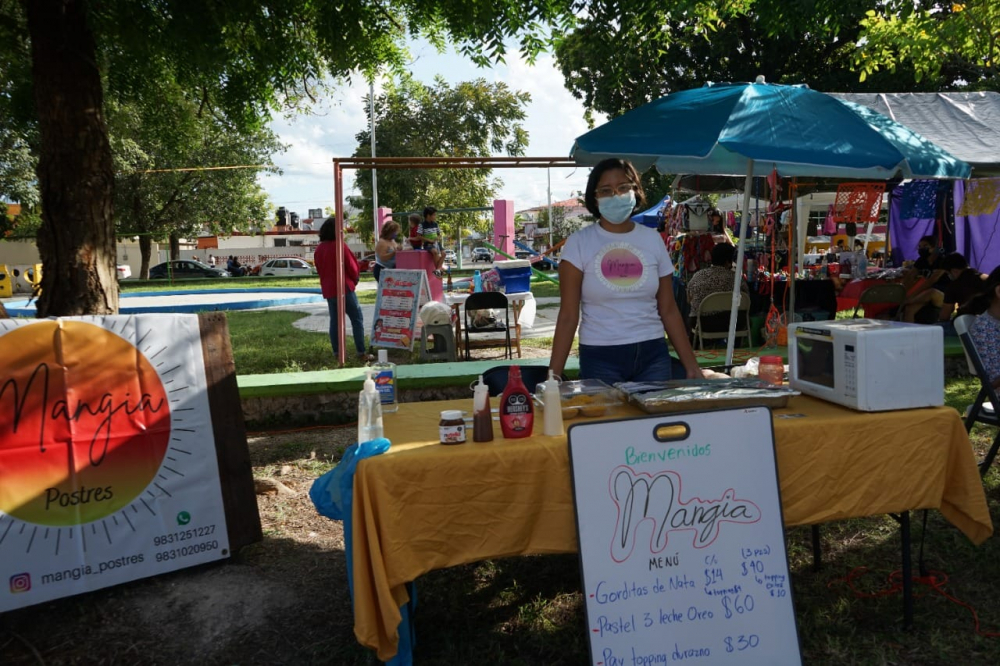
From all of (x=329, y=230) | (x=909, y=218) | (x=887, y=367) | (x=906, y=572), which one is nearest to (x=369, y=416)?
(x=887, y=367)

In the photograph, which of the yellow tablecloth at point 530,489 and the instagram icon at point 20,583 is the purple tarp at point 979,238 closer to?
the yellow tablecloth at point 530,489

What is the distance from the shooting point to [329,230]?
762 cm

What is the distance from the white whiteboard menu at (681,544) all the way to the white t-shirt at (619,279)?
2.74 feet

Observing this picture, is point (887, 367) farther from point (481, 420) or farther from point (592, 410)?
point (481, 420)

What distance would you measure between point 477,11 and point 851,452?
3.26m

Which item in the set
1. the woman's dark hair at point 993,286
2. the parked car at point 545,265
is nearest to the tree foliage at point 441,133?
the parked car at point 545,265

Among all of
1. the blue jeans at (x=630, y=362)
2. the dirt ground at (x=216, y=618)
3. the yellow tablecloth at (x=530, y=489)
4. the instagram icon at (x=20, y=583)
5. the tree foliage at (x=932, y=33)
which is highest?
the tree foliage at (x=932, y=33)

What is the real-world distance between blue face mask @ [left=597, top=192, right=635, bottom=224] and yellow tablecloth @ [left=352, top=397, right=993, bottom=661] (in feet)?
2.68

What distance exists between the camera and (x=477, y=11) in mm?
4332

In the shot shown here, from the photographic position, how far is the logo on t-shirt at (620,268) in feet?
9.75

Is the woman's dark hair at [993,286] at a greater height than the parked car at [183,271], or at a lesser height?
lesser

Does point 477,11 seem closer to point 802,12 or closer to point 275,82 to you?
point 275,82

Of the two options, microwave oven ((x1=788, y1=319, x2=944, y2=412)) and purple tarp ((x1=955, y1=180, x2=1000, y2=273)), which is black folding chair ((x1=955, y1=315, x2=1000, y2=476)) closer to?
microwave oven ((x1=788, y1=319, x2=944, y2=412))

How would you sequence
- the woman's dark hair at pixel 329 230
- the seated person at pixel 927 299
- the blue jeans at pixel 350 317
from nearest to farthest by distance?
the woman's dark hair at pixel 329 230, the blue jeans at pixel 350 317, the seated person at pixel 927 299
